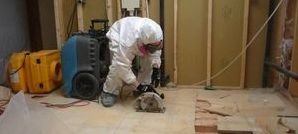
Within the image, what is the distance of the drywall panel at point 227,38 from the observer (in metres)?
3.43

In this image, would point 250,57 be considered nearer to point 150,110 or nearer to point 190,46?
point 190,46

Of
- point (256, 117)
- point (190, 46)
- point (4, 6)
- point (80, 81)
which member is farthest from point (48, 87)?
point (256, 117)

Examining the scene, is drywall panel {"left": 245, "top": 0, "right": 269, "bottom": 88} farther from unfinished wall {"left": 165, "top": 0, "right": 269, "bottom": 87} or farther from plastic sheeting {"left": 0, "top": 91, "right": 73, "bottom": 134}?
plastic sheeting {"left": 0, "top": 91, "right": 73, "bottom": 134}

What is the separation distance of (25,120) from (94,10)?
1.98 m

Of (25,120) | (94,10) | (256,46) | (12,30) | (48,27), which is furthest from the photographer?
(48,27)

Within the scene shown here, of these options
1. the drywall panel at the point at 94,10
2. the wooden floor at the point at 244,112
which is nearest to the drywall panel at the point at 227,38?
the wooden floor at the point at 244,112

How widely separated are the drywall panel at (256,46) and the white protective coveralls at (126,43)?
1.16 m

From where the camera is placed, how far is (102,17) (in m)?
3.71

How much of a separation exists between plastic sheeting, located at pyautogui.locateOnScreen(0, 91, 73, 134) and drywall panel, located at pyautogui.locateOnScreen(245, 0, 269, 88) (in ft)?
7.36

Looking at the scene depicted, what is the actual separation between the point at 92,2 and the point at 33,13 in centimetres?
115

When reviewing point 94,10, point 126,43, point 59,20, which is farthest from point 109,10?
point 126,43

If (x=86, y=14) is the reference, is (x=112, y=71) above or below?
below

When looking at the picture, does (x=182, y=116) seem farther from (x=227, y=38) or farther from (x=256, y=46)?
(x=256, y=46)

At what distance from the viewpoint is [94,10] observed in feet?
12.1
